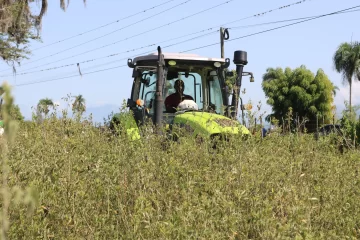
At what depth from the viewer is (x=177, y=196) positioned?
383 centimetres

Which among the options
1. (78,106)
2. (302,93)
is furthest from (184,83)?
(302,93)

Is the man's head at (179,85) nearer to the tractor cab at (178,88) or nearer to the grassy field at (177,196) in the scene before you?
the tractor cab at (178,88)

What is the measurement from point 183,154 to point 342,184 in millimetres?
1450

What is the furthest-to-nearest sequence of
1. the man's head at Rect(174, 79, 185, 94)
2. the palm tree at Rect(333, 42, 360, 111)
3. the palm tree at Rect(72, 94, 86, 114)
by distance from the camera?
1. the palm tree at Rect(333, 42, 360, 111)
2. the man's head at Rect(174, 79, 185, 94)
3. the palm tree at Rect(72, 94, 86, 114)

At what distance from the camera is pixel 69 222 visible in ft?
11.2

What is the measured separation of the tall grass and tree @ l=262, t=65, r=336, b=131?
2176 inches

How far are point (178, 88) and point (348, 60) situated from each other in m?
68.8

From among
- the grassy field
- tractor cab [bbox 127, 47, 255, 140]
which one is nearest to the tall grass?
the grassy field

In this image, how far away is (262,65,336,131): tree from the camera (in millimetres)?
60406

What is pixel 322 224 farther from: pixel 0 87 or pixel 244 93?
pixel 0 87

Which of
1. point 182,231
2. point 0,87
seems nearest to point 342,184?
point 182,231

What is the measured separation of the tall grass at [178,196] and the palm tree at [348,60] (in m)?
71.9

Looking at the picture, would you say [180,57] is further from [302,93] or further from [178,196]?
[302,93]

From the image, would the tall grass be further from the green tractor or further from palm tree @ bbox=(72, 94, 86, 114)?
the green tractor
